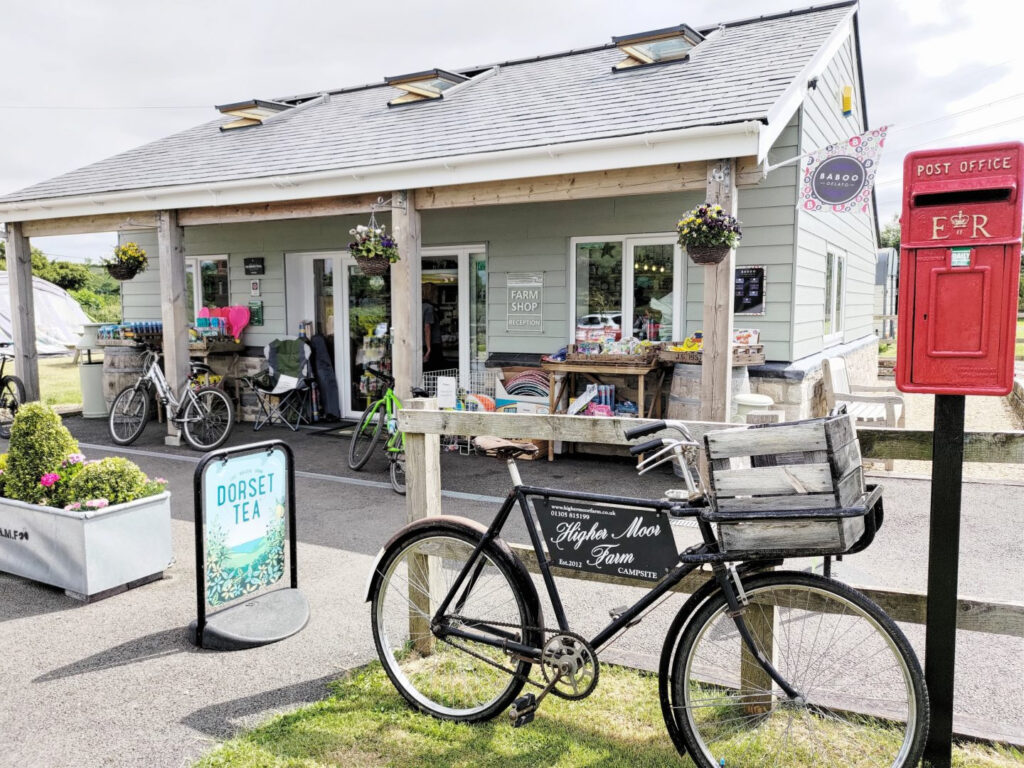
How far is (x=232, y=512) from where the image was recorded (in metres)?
3.70

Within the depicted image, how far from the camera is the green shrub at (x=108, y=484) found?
4.25 m

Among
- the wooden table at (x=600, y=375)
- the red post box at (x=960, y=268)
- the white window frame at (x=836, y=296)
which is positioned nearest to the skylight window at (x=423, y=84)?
the wooden table at (x=600, y=375)

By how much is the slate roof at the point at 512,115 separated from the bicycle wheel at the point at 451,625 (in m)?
4.14

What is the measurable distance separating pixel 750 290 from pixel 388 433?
12.6ft

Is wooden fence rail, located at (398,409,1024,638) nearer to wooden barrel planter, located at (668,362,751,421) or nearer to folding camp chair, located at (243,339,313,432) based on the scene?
wooden barrel planter, located at (668,362,751,421)

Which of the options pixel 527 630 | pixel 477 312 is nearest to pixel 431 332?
pixel 477 312

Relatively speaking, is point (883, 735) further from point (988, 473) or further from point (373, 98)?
point (373, 98)

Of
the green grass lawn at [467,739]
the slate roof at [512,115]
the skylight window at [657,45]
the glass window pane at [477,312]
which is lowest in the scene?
A: the green grass lawn at [467,739]

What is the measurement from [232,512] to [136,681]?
0.82 m

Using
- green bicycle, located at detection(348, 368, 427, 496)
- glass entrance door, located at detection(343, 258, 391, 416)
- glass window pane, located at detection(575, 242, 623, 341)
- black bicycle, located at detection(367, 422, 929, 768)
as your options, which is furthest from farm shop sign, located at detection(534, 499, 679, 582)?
glass entrance door, located at detection(343, 258, 391, 416)

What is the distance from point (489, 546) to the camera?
2.78 metres

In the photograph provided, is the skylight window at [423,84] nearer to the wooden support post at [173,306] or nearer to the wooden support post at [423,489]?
the wooden support post at [173,306]

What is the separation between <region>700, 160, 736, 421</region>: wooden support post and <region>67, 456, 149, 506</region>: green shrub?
4.07 metres

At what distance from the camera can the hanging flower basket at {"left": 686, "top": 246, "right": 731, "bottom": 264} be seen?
5.76 metres
